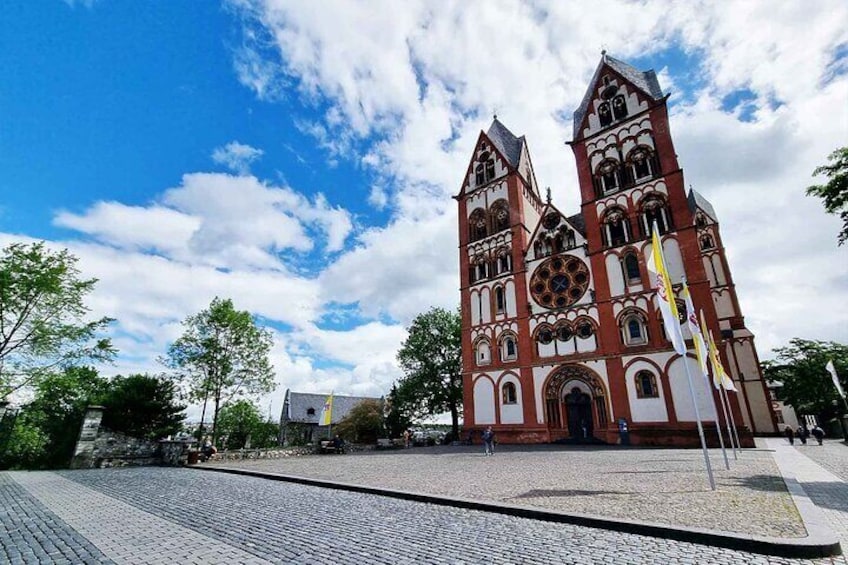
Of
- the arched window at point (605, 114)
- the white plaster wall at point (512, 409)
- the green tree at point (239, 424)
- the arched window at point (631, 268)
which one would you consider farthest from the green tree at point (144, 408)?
the arched window at point (605, 114)

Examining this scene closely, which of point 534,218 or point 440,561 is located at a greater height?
point 534,218

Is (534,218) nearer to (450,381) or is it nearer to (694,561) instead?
(450,381)

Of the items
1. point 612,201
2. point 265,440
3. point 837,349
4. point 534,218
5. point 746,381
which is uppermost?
point 534,218

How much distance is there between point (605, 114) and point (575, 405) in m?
22.1

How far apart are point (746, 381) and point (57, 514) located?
126 ft

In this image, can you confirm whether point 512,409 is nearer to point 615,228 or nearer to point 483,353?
point 483,353

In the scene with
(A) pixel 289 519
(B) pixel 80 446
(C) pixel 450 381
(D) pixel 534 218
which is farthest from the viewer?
(C) pixel 450 381

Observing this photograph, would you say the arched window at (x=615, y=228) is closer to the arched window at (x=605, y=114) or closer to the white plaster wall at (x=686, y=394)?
the arched window at (x=605, y=114)

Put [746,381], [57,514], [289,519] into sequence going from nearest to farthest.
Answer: [289,519] → [57,514] → [746,381]

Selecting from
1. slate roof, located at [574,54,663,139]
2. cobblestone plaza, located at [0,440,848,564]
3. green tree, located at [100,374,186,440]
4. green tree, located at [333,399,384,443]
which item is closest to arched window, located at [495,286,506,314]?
slate roof, located at [574,54,663,139]

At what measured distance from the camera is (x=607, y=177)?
27734 millimetres

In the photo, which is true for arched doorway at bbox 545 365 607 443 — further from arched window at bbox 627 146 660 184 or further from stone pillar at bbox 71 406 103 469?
stone pillar at bbox 71 406 103 469

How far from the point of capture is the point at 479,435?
27.4m

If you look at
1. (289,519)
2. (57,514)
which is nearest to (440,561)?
(289,519)
